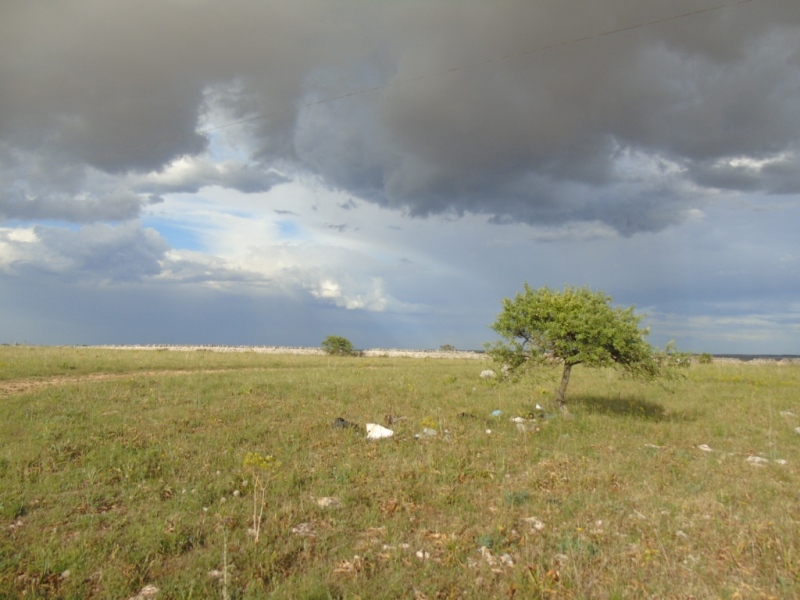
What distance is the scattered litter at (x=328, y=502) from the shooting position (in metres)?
9.30

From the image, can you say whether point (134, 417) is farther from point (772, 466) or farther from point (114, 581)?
point (772, 466)

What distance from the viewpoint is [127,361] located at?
3247 centimetres

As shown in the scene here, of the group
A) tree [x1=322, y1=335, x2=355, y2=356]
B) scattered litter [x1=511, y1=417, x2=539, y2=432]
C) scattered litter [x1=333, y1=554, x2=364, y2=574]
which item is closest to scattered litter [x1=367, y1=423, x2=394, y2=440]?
scattered litter [x1=511, y1=417, x2=539, y2=432]

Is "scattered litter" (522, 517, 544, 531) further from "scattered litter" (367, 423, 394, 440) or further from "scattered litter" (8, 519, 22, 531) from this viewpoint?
"scattered litter" (8, 519, 22, 531)

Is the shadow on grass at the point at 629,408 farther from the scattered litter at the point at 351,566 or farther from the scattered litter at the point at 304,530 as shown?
the scattered litter at the point at 351,566

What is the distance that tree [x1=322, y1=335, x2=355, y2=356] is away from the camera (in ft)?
231

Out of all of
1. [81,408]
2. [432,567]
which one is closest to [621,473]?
[432,567]

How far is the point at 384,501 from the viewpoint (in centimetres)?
952

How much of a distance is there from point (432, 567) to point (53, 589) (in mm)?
5056

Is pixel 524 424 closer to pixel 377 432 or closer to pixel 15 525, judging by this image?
pixel 377 432

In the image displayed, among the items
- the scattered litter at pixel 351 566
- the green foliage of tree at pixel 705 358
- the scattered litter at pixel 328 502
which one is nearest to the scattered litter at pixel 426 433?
the scattered litter at pixel 328 502

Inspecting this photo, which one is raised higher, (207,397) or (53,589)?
(207,397)

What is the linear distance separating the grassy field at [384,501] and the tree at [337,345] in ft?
170

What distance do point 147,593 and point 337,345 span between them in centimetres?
6473
